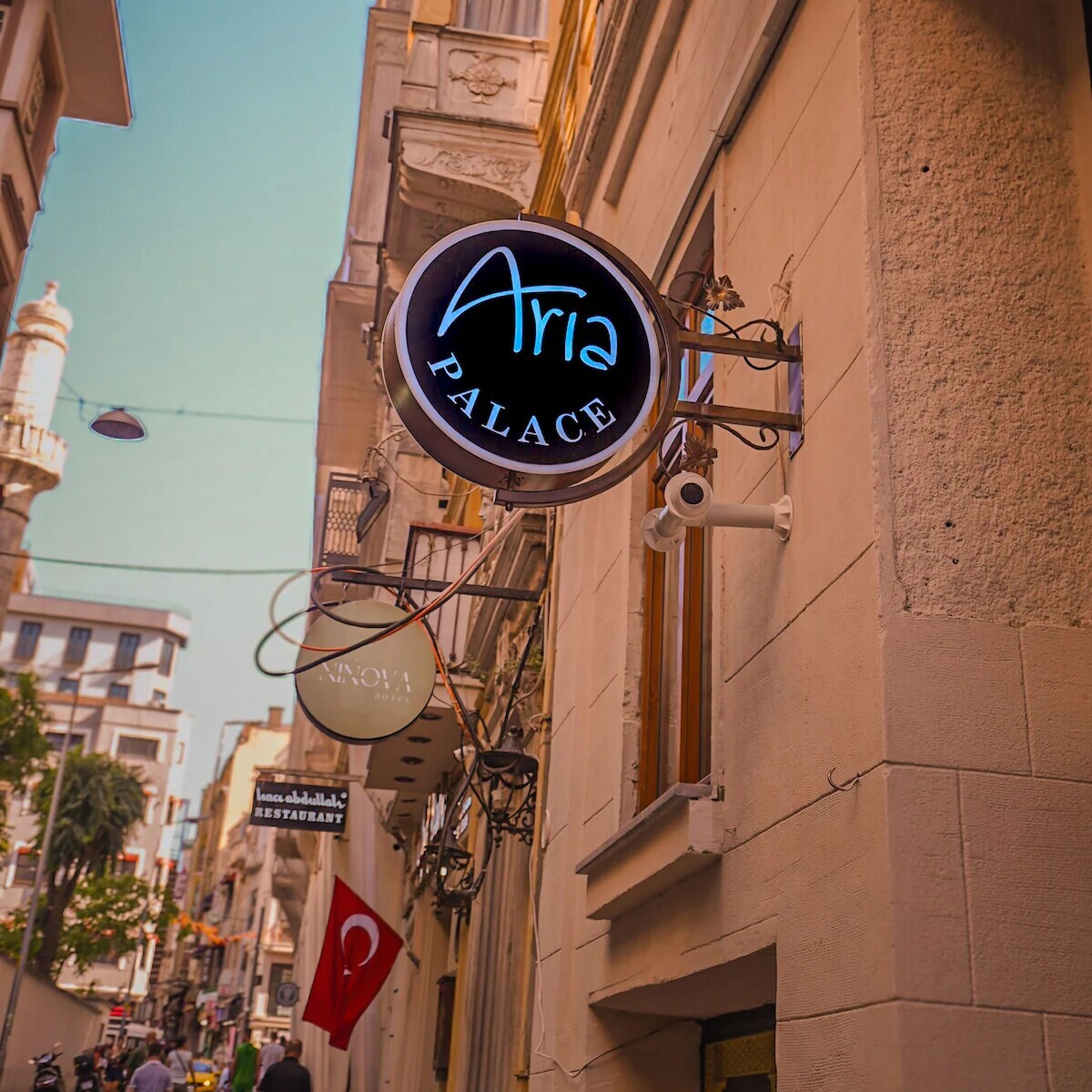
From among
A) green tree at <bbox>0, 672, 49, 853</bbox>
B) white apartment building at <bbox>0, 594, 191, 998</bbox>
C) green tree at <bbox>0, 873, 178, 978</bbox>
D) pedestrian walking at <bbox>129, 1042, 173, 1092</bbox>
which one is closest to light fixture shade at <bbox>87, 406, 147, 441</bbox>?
pedestrian walking at <bbox>129, 1042, 173, 1092</bbox>

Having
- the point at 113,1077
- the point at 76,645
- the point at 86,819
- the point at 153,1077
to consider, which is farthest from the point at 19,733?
the point at 76,645

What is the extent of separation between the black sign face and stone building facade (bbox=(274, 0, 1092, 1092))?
996 centimetres

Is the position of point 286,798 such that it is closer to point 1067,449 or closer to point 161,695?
point 1067,449

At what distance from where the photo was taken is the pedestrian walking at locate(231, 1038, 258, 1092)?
20359 millimetres

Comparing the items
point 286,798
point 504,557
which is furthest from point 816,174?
point 286,798

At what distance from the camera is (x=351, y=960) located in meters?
10.7

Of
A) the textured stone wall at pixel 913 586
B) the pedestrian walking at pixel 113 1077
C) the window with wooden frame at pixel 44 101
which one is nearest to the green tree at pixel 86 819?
the pedestrian walking at pixel 113 1077

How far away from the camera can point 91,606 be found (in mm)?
81000

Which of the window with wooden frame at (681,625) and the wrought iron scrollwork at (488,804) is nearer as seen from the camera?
the window with wooden frame at (681,625)

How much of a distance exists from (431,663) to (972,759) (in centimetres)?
607

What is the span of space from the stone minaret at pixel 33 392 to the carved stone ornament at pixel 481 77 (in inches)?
2060

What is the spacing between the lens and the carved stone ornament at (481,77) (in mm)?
11547

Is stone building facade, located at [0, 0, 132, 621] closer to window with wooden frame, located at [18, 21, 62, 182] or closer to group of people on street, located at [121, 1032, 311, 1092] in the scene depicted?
window with wooden frame, located at [18, 21, 62, 182]

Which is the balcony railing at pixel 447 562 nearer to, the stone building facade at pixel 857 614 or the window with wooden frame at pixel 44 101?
the stone building facade at pixel 857 614
